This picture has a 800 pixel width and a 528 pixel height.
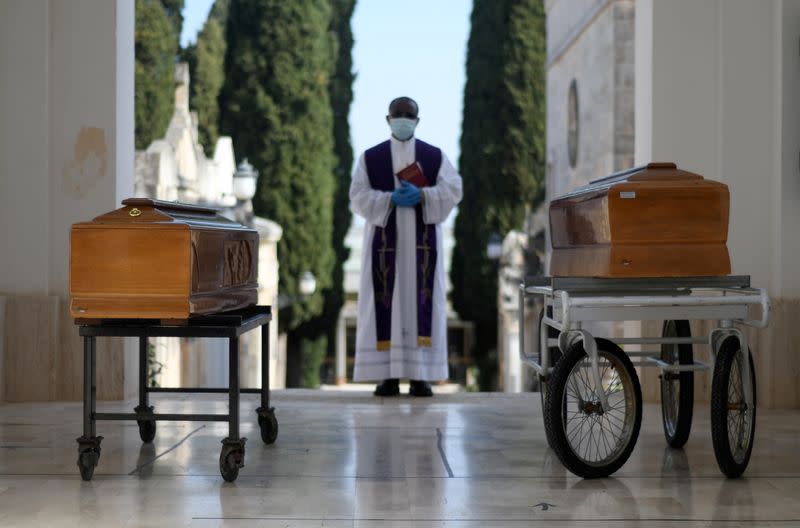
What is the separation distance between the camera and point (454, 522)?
13.5ft

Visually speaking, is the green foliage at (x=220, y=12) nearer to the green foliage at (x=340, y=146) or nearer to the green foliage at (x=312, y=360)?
the green foliage at (x=340, y=146)

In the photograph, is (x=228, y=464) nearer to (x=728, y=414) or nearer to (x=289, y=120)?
(x=728, y=414)

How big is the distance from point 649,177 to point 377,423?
7.70 ft

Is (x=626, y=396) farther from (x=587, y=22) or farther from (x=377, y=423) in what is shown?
(x=587, y=22)

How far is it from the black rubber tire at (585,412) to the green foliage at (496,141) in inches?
751

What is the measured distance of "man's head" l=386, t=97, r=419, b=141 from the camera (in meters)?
8.01

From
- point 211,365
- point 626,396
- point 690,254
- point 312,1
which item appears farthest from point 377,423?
point 312,1

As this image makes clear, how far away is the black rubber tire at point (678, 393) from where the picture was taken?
18.2ft

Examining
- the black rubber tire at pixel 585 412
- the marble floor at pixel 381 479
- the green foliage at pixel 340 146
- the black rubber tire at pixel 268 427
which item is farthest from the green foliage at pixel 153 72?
the black rubber tire at pixel 585 412

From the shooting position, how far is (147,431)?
5777 mm

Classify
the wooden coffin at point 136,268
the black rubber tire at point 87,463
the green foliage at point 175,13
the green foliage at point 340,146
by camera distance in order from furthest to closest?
the green foliage at point 175,13, the green foliage at point 340,146, the black rubber tire at point 87,463, the wooden coffin at point 136,268

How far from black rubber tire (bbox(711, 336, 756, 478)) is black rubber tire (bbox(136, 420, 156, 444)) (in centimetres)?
266

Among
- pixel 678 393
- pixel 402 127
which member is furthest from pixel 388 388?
pixel 678 393

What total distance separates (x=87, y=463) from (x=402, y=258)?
3.63 meters
